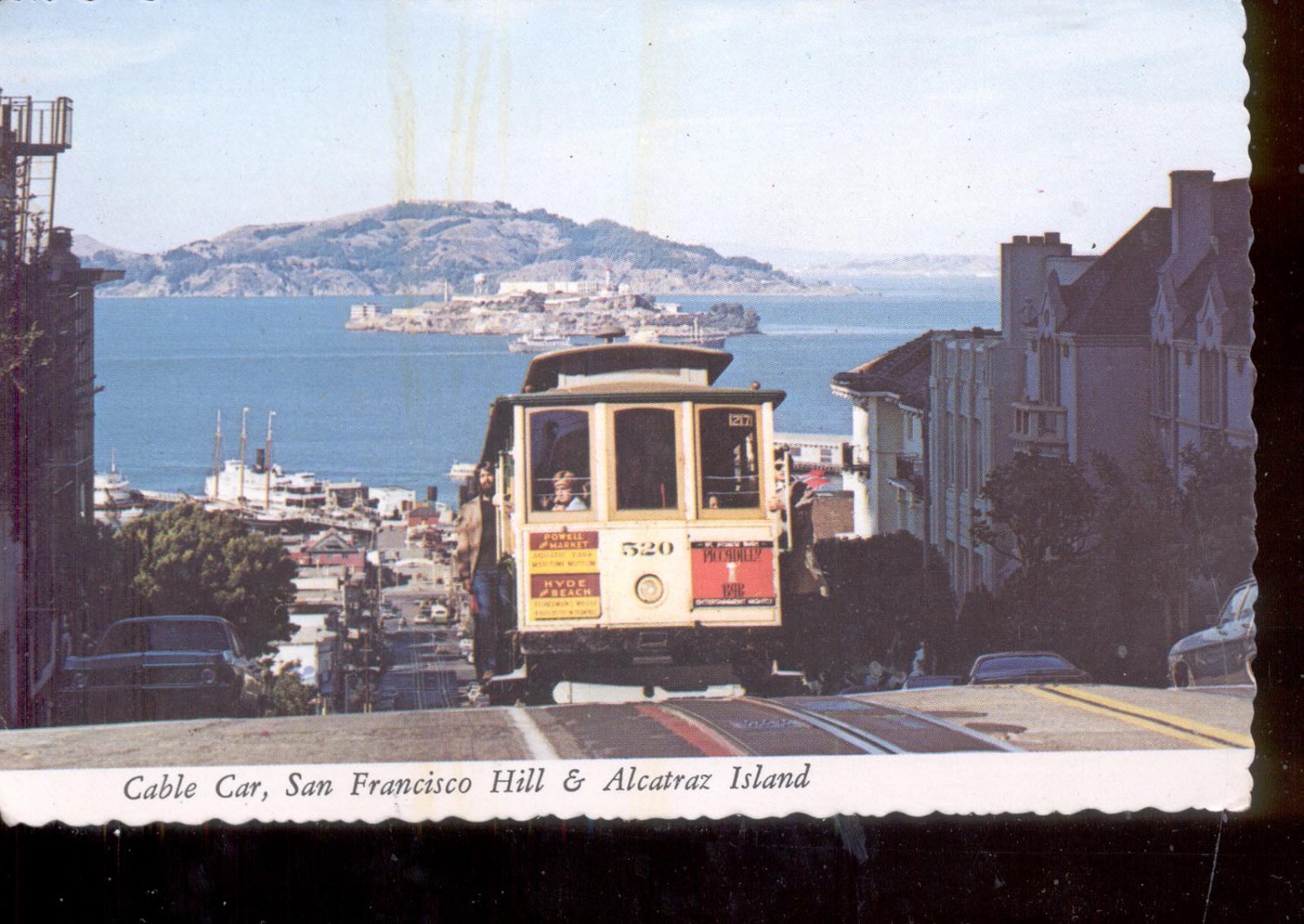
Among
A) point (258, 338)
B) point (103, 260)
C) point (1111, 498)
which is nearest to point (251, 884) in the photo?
point (258, 338)

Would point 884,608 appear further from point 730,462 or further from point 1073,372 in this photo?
point 1073,372

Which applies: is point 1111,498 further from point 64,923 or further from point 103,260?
point 64,923

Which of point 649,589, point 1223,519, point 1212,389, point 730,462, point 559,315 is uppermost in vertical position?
point 559,315

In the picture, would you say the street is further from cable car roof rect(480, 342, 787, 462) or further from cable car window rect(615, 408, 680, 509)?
cable car roof rect(480, 342, 787, 462)

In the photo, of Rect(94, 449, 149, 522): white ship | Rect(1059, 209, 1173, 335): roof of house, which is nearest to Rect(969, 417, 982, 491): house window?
Rect(1059, 209, 1173, 335): roof of house

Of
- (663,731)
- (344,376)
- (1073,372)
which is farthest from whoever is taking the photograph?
(1073,372)

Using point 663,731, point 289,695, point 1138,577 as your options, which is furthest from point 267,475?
point 1138,577

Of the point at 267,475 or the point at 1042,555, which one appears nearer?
the point at 267,475
